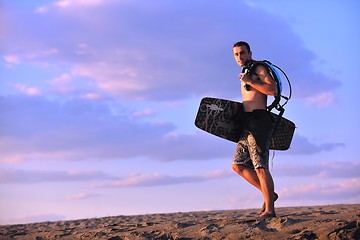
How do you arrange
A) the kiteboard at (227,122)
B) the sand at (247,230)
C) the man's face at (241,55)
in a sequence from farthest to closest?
the kiteboard at (227,122), the man's face at (241,55), the sand at (247,230)

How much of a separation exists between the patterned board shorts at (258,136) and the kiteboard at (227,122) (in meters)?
0.29

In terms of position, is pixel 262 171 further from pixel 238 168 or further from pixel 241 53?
pixel 241 53

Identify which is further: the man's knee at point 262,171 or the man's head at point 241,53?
the man's head at point 241,53

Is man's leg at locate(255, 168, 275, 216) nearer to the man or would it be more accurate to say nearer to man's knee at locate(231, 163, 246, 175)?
the man

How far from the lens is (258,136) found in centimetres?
675

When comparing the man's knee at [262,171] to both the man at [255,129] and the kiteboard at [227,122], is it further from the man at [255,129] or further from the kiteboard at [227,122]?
the kiteboard at [227,122]

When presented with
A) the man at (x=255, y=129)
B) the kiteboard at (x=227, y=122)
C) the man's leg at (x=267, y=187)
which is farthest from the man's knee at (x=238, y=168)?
the kiteboard at (x=227, y=122)

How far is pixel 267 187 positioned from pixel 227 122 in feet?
3.65

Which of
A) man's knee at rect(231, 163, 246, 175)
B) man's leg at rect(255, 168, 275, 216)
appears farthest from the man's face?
man's leg at rect(255, 168, 275, 216)

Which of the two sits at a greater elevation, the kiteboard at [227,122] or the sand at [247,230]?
the kiteboard at [227,122]

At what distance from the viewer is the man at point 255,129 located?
22.1 feet

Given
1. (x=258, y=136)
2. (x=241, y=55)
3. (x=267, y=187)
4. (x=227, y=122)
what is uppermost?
(x=241, y=55)

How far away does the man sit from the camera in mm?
6723

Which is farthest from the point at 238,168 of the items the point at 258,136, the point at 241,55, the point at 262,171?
the point at 241,55
